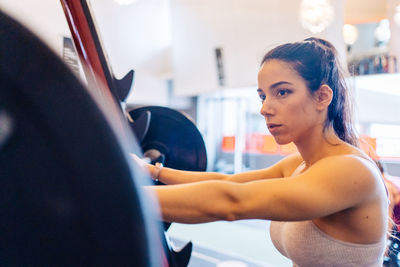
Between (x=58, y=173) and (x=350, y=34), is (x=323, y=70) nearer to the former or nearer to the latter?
(x=58, y=173)

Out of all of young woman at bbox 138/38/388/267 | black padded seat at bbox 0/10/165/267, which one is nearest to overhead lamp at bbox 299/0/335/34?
young woman at bbox 138/38/388/267

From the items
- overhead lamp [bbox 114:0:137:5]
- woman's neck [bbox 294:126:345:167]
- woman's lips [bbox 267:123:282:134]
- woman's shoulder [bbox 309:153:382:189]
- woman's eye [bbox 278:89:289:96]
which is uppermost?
overhead lamp [bbox 114:0:137:5]

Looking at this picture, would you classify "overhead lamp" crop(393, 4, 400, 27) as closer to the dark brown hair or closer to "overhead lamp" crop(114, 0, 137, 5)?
the dark brown hair

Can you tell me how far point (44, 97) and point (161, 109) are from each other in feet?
3.16

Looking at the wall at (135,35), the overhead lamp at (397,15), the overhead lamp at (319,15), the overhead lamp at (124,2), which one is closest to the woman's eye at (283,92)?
the wall at (135,35)

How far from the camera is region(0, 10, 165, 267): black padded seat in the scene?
0.59 ft

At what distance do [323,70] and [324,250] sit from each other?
42 cm

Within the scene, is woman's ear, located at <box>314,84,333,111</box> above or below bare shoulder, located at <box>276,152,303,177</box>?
above

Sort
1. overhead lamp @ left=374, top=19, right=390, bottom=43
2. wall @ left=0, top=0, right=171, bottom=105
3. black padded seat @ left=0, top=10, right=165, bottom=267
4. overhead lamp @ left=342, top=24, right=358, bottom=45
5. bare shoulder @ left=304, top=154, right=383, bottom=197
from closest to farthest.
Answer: black padded seat @ left=0, top=10, right=165, bottom=267 → bare shoulder @ left=304, top=154, right=383, bottom=197 → wall @ left=0, top=0, right=171, bottom=105 → overhead lamp @ left=374, top=19, right=390, bottom=43 → overhead lamp @ left=342, top=24, right=358, bottom=45

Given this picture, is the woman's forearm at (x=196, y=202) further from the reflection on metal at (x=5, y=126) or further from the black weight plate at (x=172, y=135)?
the black weight plate at (x=172, y=135)

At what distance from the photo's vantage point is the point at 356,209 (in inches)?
26.6

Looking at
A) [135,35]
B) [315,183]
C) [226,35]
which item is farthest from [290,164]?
[226,35]

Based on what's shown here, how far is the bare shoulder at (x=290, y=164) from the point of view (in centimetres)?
103

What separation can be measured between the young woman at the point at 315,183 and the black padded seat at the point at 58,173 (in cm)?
31
